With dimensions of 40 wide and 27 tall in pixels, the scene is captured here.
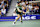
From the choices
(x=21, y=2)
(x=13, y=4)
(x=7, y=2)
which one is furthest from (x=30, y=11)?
(x=7, y=2)

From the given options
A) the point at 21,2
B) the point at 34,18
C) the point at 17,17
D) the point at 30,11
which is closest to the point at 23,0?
the point at 21,2

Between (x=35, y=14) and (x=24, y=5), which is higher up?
(x=24, y=5)

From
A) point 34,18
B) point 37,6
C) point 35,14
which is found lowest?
point 34,18

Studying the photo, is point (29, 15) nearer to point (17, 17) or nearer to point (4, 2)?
point (17, 17)

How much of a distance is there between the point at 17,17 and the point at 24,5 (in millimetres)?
671

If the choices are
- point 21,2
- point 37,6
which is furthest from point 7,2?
point 37,6

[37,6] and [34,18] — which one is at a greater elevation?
[37,6]

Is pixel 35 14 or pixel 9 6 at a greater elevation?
pixel 9 6

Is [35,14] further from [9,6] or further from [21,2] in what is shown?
[9,6]

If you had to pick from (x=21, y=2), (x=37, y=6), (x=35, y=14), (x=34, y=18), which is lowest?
(x=34, y=18)

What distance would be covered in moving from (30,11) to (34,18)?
402 mm

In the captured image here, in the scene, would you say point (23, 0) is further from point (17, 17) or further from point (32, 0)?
point (17, 17)

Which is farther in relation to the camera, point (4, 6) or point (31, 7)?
point (31, 7)

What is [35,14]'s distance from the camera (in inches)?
114
